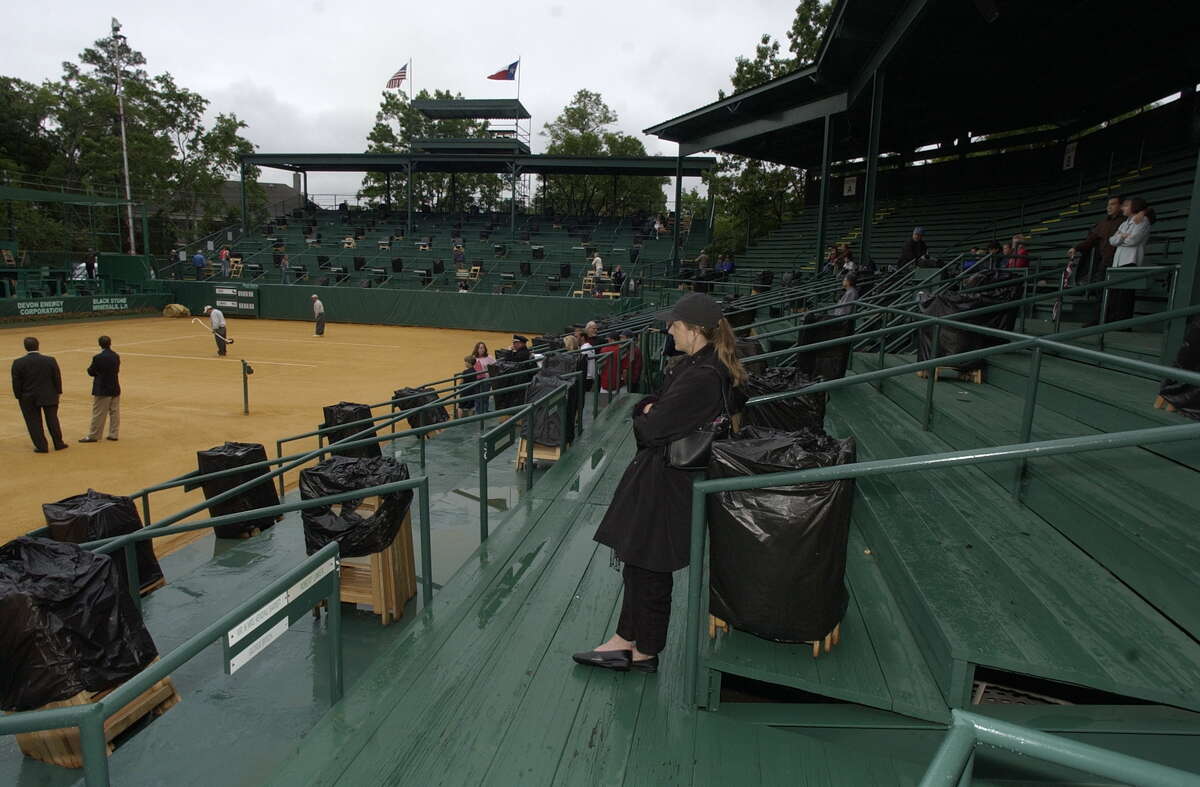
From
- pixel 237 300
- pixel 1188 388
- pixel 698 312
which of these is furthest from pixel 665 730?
pixel 237 300

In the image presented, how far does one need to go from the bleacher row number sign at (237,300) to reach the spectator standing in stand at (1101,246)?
1309 inches

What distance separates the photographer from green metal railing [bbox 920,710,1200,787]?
1.01 metres

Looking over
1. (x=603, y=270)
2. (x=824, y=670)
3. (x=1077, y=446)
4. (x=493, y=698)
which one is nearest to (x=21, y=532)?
(x=493, y=698)

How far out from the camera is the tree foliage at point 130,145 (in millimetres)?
46438

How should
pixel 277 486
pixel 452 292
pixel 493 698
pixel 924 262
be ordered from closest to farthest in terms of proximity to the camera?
pixel 493 698 → pixel 277 486 → pixel 924 262 → pixel 452 292

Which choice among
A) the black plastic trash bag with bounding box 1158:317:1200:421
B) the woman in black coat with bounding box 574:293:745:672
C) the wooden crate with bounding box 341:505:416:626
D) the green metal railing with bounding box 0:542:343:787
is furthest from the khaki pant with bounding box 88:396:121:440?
the black plastic trash bag with bounding box 1158:317:1200:421

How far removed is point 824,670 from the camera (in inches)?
111

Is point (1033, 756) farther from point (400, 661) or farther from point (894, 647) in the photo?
point (400, 661)

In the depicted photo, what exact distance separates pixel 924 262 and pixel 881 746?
1237 cm

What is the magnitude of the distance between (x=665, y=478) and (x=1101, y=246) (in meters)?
8.98

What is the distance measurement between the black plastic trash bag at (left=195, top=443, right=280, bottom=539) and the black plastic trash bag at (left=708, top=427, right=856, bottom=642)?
608 cm

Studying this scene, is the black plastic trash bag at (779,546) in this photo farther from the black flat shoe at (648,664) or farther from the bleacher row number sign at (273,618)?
the bleacher row number sign at (273,618)

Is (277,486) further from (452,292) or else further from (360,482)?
(452,292)

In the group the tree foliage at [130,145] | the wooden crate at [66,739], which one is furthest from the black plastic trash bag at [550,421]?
the tree foliage at [130,145]
